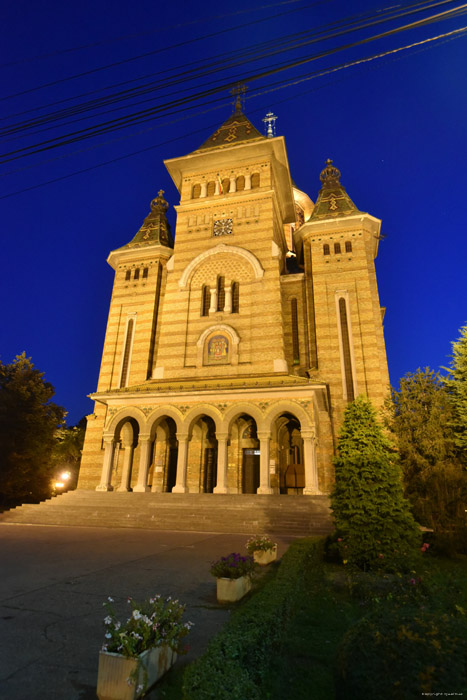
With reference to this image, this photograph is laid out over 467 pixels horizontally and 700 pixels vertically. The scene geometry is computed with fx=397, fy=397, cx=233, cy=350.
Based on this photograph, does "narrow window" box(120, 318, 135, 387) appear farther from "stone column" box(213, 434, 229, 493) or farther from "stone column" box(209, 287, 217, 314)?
"stone column" box(213, 434, 229, 493)

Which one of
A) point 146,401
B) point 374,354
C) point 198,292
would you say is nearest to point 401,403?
point 374,354

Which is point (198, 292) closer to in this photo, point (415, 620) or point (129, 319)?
point (129, 319)

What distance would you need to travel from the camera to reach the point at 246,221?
28.1 meters

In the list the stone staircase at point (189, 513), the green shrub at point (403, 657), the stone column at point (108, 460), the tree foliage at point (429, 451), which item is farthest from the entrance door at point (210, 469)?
the green shrub at point (403, 657)

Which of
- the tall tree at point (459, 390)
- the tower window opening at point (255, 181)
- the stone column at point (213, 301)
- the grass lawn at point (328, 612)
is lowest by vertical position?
the grass lawn at point (328, 612)

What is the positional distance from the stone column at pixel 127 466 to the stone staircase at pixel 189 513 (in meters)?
2.85

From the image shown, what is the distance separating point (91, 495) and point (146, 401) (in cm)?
534

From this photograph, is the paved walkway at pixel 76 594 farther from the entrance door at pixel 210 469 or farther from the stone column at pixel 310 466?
the entrance door at pixel 210 469

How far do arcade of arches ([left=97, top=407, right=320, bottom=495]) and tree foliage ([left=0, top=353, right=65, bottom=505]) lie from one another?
5.82 metres

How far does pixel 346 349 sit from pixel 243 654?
22528 mm

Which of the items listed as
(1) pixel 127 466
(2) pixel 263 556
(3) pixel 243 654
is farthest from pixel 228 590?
(1) pixel 127 466

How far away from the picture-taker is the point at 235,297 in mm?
26547

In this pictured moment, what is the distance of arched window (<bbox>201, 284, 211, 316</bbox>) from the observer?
87.3 ft

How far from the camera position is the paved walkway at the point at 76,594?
3525 millimetres
